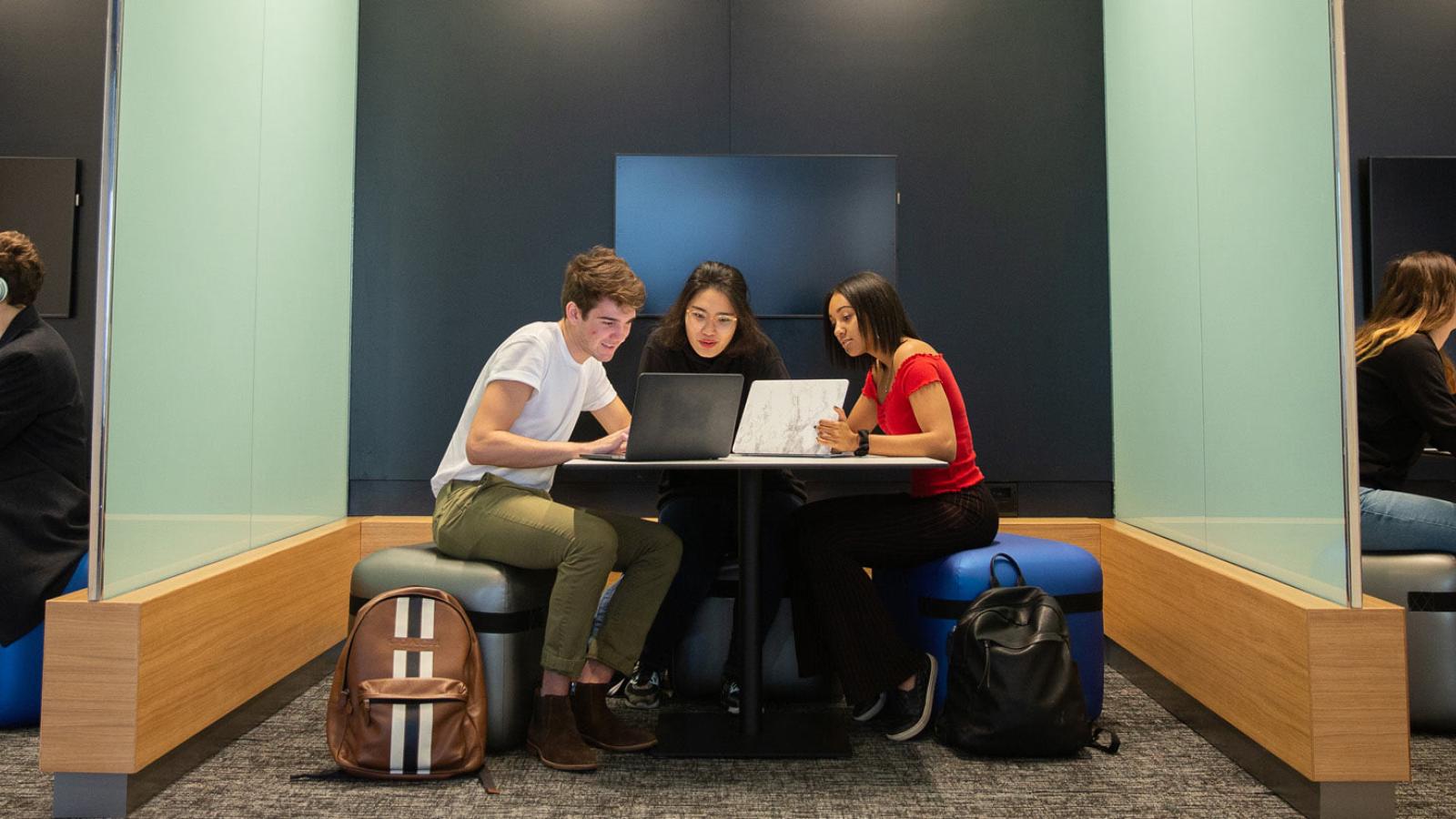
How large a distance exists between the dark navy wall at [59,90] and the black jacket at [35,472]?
3.75 feet

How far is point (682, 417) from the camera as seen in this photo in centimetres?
238

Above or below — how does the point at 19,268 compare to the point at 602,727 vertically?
above

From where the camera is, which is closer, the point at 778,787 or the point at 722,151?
the point at 778,787

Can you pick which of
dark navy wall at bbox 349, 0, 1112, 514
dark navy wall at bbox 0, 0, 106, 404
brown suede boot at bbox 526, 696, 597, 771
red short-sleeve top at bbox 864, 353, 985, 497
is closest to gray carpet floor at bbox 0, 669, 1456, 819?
brown suede boot at bbox 526, 696, 597, 771

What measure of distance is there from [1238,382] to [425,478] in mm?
2831

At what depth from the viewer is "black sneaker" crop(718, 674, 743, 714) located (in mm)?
2922

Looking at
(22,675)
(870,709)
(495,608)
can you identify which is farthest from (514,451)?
(22,675)

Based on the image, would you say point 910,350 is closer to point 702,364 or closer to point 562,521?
point 702,364

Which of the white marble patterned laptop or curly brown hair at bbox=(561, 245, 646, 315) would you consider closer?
the white marble patterned laptop

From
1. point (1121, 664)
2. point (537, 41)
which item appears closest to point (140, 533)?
point (537, 41)

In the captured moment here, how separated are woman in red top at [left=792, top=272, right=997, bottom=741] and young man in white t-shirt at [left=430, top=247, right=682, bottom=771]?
444mm

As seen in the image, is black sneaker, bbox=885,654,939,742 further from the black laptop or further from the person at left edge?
the person at left edge

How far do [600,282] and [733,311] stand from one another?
0.69 meters

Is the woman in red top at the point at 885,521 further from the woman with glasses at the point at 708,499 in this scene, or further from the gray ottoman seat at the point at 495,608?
the gray ottoman seat at the point at 495,608
